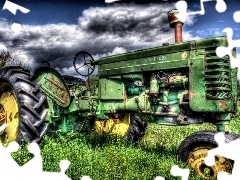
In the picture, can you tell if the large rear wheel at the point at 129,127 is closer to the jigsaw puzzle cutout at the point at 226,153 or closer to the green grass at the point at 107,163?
the green grass at the point at 107,163

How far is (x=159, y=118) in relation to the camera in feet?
13.6

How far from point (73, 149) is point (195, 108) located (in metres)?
1.67

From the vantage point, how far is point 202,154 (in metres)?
3.39

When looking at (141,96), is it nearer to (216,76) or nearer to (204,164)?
(216,76)

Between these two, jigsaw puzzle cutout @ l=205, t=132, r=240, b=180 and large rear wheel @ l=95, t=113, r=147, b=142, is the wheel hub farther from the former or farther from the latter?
large rear wheel @ l=95, t=113, r=147, b=142

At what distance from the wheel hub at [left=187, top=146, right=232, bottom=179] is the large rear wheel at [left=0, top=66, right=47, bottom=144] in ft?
6.13

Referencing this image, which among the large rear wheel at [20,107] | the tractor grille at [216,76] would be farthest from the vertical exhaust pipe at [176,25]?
the large rear wheel at [20,107]

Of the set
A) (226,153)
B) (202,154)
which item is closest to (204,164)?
(202,154)

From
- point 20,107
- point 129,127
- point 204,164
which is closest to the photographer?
point 204,164

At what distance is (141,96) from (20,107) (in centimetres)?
159

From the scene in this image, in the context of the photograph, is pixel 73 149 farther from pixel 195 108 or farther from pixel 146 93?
pixel 195 108

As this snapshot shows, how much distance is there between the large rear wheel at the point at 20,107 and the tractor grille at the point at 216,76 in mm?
2077

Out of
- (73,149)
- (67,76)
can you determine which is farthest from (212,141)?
(67,76)

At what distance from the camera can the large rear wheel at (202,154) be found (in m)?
3.22
